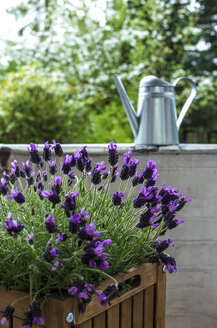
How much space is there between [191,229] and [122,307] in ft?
2.25

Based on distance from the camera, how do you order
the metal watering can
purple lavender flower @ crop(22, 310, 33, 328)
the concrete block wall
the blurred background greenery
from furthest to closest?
1. the blurred background greenery
2. the metal watering can
3. the concrete block wall
4. purple lavender flower @ crop(22, 310, 33, 328)

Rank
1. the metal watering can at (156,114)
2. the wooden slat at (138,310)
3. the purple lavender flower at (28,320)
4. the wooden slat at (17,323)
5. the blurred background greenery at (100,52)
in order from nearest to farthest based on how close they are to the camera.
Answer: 1. the purple lavender flower at (28,320)
2. the wooden slat at (17,323)
3. the wooden slat at (138,310)
4. the metal watering can at (156,114)
5. the blurred background greenery at (100,52)

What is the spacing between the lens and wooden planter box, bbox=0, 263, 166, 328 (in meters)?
0.76

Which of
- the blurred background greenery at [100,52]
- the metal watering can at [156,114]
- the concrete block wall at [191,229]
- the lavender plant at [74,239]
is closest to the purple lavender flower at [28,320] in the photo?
the lavender plant at [74,239]

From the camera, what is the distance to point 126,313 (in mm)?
911

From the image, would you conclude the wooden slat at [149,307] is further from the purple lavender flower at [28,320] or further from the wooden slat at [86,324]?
the purple lavender flower at [28,320]

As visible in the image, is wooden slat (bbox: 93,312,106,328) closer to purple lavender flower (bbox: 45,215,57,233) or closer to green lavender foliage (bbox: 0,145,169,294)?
green lavender foliage (bbox: 0,145,169,294)

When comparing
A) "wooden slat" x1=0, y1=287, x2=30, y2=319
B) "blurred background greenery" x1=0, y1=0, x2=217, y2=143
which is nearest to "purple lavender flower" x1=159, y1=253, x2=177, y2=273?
"wooden slat" x1=0, y1=287, x2=30, y2=319

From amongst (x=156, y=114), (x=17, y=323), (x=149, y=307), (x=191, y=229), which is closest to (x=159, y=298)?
(x=149, y=307)

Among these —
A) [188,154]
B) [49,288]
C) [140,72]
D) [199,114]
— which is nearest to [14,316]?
[49,288]

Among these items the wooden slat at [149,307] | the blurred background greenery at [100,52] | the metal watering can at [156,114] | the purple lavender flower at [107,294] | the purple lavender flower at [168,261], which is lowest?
the wooden slat at [149,307]

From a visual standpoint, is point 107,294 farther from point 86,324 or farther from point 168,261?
point 168,261

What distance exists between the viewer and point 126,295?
0.90 meters

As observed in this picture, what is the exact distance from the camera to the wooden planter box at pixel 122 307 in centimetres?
76
